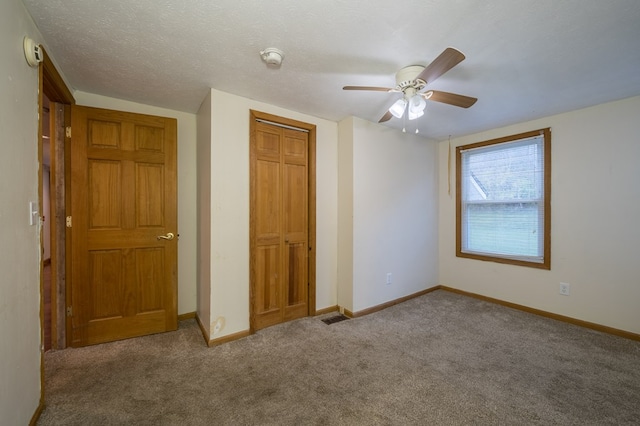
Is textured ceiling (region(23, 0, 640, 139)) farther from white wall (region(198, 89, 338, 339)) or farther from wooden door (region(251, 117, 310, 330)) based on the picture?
wooden door (region(251, 117, 310, 330))

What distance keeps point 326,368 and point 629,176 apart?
3.54m

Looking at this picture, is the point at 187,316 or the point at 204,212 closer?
the point at 204,212

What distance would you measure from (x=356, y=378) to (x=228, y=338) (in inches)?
50.2

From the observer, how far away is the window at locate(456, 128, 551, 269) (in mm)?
3170

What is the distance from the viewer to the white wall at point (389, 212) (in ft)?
10.3

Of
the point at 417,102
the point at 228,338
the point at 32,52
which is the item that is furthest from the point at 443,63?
the point at 228,338

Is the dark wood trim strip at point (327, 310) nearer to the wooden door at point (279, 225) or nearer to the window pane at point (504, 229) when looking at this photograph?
the wooden door at point (279, 225)

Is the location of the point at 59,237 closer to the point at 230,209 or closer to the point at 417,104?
the point at 230,209

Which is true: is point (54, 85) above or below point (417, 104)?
above

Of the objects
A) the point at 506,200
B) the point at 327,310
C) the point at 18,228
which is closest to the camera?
the point at 18,228

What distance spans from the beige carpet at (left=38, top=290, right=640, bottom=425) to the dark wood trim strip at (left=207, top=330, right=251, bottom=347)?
55 millimetres

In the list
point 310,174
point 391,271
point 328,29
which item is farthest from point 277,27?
point 391,271

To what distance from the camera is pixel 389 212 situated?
3484 millimetres

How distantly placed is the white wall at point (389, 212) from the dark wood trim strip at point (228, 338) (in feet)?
4.10
